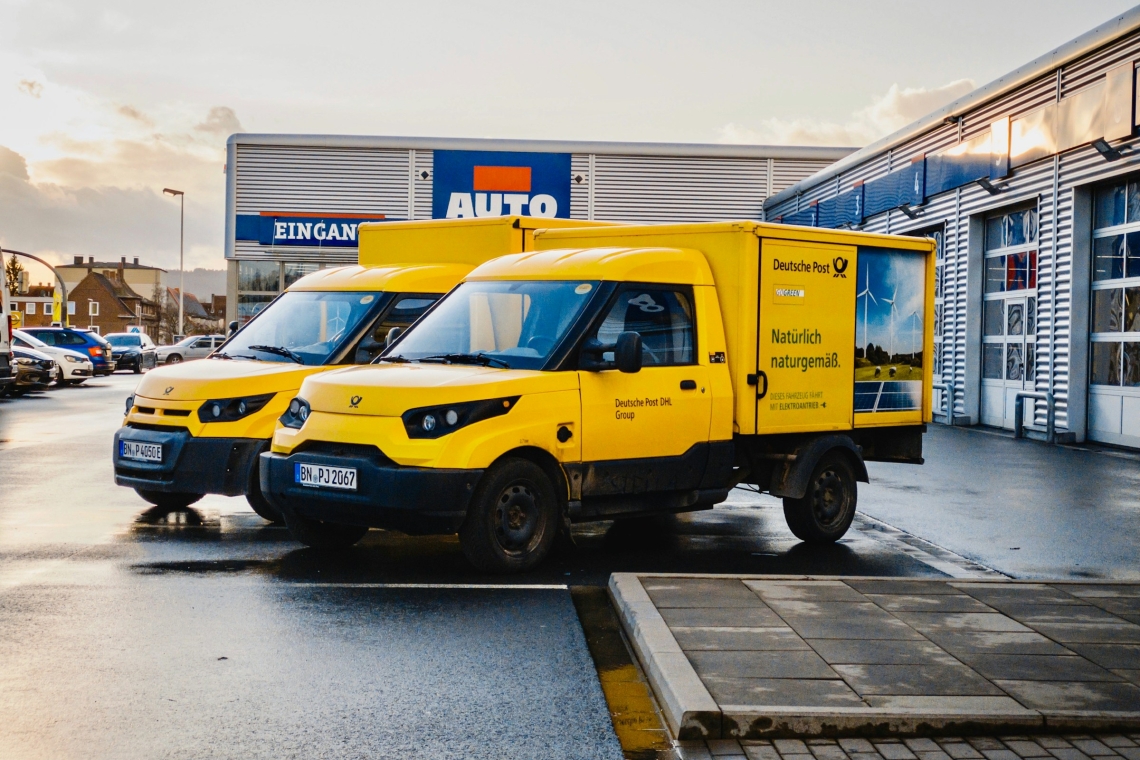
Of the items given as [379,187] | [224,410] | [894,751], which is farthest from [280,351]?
[379,187]

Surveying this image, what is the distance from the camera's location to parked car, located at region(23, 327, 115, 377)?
1587 inches

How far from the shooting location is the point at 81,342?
136ft

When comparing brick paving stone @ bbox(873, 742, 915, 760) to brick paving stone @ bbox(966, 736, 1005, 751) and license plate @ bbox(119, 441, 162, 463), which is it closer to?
brick paving stone @ bbox(966, 736, 1005, 751)

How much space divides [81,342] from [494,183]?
14.8 meters

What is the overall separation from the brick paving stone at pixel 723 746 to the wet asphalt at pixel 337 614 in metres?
0.38

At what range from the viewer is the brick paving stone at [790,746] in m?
4.71

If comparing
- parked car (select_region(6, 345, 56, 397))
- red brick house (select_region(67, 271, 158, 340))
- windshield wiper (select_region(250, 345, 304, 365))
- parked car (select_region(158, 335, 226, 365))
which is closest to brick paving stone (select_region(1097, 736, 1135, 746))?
windshield wiper (select_region(250, 345, 304, 365))

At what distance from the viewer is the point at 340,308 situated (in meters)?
11.1

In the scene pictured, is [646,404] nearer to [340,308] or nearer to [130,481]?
[340,308]

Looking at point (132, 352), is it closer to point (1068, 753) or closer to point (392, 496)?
point (392, 496)

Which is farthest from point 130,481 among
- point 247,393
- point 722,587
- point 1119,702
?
point 1119,702

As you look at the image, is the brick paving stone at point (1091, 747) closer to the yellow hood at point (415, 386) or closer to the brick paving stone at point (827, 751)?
the brick paving stone at point (827, 751)

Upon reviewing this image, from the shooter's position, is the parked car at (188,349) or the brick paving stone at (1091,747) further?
the parked car at (188,349)

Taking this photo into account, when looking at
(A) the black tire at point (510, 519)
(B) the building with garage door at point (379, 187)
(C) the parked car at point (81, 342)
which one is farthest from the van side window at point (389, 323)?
(C) the parked car at point (81, 342)
